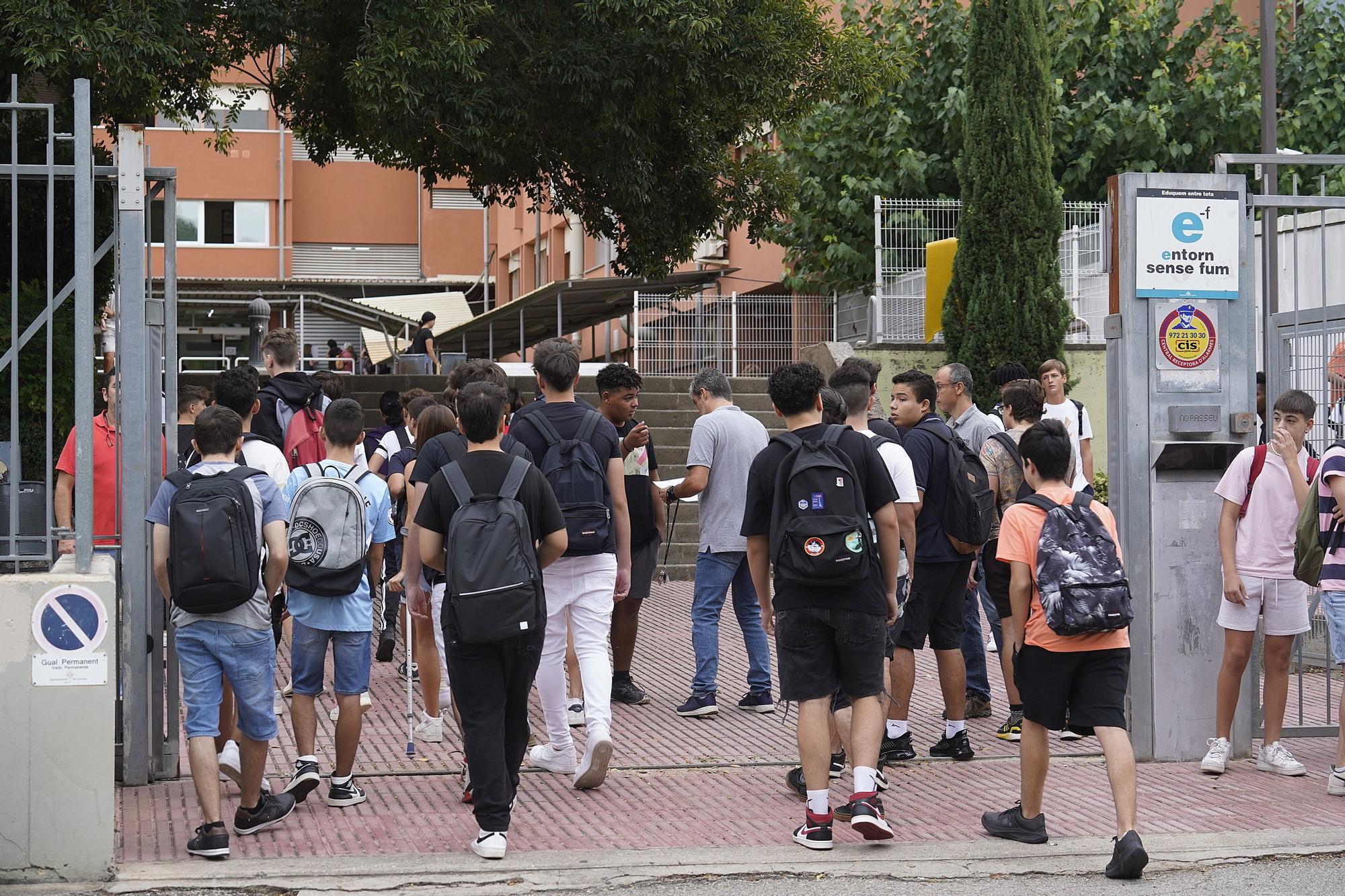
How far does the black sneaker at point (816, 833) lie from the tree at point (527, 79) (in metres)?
8.89

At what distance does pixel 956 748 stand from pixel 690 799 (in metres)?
1.63

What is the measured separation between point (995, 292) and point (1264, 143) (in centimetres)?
372

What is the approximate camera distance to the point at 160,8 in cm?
1307

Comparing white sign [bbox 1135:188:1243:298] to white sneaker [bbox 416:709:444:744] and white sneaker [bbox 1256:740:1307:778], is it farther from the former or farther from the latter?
white sneaker [bbox 416:709:444:744]

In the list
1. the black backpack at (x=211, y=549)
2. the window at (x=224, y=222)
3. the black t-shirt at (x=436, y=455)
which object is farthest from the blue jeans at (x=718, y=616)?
the window at (x=224, y=222)

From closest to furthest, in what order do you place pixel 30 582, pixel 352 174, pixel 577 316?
pixel 30 582 → pixel 577 316 → pixel 352 174

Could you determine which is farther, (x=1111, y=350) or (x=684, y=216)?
(x=684, y=216)

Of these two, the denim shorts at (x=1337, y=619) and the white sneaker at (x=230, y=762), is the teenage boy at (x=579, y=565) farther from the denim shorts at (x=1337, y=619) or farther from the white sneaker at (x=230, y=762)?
the denim shorts at (x=1337, y=619)

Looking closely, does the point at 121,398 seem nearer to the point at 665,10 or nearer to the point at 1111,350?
the point at 1111,350

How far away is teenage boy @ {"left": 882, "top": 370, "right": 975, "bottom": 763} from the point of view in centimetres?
778

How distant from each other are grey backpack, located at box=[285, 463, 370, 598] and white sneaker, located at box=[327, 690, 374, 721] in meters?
0.59

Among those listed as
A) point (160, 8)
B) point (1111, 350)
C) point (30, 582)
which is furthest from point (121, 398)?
point (160, 8)

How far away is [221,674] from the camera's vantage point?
20.1 ft

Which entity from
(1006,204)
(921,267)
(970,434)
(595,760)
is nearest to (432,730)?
(595,760)
